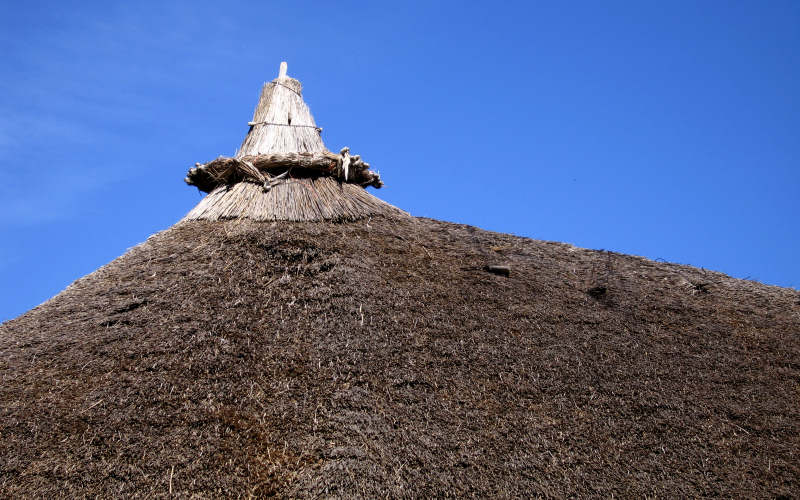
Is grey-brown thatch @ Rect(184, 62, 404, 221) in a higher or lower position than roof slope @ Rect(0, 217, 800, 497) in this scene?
higher

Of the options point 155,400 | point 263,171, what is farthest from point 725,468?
point 263,171

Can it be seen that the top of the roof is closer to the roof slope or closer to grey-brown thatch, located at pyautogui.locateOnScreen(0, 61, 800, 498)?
grey-brown thatch, located at pyautogui.locateOnScreen(0, 61, 800, 498)

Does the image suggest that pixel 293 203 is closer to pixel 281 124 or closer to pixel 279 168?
pixel 279 168

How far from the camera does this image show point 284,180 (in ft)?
25.4

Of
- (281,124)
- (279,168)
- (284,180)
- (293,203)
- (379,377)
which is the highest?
(281,124)

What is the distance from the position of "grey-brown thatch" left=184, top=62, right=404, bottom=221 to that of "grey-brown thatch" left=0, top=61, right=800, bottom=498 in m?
0.05

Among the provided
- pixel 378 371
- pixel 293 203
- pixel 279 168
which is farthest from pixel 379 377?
pixel 279 168

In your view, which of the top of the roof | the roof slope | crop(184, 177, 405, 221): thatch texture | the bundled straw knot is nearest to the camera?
the roof slope

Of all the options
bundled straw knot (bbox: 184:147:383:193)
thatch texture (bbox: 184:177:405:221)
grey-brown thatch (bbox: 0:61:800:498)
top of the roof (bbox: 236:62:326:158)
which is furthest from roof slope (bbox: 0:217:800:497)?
top of the roof (bbox: 236:62:326:158)

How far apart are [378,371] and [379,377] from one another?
61 millimetres

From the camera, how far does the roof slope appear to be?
188 inches

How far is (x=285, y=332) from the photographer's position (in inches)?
224

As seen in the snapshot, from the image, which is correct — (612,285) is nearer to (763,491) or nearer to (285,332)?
(763,491)

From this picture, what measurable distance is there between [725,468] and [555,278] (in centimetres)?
239
